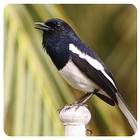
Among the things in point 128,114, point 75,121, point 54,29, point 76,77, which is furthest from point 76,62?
point 128,114

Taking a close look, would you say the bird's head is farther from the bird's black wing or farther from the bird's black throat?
the bird's black wing

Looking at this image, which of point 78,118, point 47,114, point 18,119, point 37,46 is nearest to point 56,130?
point 47,114

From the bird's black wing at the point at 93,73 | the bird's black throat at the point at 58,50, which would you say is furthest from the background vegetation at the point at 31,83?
the bird's black wing at the point at 93,73

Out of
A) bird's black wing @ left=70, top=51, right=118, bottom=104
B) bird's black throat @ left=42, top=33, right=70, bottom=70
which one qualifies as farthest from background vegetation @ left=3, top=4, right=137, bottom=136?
bird's black wing @ left=70, top=51, right=118, bottom=104

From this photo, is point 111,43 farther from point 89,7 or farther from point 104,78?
point 104,78

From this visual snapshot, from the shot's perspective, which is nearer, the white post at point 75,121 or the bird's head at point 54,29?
the white post at point 75,121

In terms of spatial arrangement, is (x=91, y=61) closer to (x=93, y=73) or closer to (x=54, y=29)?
(x=93, y=73)

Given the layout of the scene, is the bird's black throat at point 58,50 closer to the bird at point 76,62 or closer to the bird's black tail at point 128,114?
the bird at point 76,62

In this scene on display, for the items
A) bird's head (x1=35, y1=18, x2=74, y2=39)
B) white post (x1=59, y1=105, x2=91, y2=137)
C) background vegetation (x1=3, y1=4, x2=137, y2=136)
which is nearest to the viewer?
white post (x1=59, y1=105, x2=91, y2=137)
